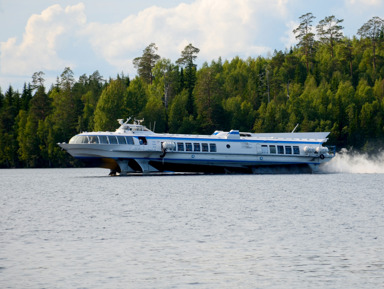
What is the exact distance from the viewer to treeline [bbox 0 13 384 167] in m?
140

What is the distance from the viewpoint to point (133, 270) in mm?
19781

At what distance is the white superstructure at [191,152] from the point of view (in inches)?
2621

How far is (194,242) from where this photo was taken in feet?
81.6

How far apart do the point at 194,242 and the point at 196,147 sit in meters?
45.1

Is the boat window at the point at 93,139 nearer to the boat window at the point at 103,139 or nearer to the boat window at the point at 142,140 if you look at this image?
the boat window at the point at 103,139

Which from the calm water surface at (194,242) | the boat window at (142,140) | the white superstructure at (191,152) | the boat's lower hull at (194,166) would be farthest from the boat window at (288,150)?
the calm water surface at (194,242)

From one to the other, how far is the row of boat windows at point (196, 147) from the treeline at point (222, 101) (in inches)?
2197

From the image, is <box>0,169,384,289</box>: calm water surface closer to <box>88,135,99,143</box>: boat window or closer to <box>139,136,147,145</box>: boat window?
<box>88,135,99,143</box>: boat window

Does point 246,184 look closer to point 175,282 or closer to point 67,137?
point 175,282

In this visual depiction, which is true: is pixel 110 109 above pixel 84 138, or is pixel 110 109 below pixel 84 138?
above

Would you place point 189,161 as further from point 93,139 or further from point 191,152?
point 93,139

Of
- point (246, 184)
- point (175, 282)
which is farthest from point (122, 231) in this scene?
point (246, 184)

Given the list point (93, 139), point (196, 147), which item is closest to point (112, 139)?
point (93, 139)

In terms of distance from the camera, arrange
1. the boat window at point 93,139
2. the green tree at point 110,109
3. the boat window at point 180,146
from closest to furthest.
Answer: the boat window at point 93,139 < the boat window at point 180,146 < the green tree at point 110,109
